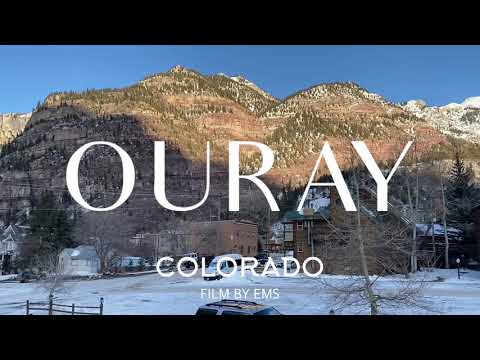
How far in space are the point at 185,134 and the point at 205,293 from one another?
1.87 metres

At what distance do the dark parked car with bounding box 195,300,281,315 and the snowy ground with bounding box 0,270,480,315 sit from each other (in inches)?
3.3

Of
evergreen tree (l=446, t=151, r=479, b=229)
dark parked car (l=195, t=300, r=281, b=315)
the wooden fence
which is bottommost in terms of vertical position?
the wooden fence

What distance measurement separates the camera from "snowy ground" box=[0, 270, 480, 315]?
16.3 ft

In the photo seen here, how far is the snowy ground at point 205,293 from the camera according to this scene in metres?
4.97

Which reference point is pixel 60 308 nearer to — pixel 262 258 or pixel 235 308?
pixel 235 308

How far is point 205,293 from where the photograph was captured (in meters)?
5.03

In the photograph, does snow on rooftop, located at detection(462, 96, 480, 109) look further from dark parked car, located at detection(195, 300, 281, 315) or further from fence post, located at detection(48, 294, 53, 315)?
fence post, located at detection(48, 294, 53, 315)

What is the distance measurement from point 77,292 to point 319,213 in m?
2.95

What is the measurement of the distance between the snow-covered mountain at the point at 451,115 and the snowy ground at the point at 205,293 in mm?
1815

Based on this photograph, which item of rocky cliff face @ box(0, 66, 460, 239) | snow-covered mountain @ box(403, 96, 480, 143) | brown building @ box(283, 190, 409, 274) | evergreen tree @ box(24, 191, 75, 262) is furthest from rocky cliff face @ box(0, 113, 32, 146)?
snow-covered mountain @ box(403, 96, 480, 143)

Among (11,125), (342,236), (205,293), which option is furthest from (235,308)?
(11,125)
